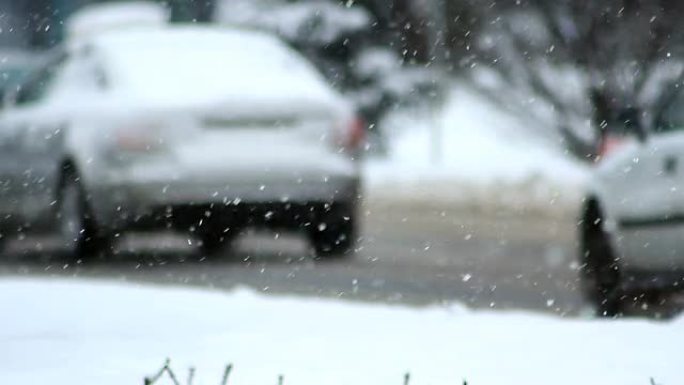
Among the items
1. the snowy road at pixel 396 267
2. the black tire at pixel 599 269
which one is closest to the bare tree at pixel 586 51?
the snowy road at pixel 396 267

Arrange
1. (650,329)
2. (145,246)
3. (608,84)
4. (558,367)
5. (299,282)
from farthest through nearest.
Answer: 1. (608,84)
2. (145,246)
3. (299,282)
4. (650,329)
5. (558,367)

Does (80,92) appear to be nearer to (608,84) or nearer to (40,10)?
(608,84)

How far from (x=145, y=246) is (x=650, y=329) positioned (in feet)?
22.7

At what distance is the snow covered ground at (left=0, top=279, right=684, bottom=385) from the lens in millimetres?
4199

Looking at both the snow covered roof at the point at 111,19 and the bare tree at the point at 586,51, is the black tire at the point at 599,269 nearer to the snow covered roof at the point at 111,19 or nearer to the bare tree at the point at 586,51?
the bare tree at the point at 586,51

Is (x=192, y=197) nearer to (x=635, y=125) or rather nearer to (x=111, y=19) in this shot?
(x=635, y=125)

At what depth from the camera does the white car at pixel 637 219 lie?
7391mm

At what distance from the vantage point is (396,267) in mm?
10320

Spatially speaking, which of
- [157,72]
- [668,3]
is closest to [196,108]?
[157,72]

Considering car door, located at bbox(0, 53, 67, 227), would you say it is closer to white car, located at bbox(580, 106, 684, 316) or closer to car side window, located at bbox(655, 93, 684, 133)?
white car, located at bbox(580, 106, 684, 316)

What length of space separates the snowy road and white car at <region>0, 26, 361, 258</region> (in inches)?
10.3

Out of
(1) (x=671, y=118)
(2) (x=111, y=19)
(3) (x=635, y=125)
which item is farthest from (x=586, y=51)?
(2) (x=111, y=19)

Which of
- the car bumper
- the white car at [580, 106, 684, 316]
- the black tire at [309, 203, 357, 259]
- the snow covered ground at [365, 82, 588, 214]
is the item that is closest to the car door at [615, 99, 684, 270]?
the white car at [580, 106, 684, 316]

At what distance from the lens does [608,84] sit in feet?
42.1
